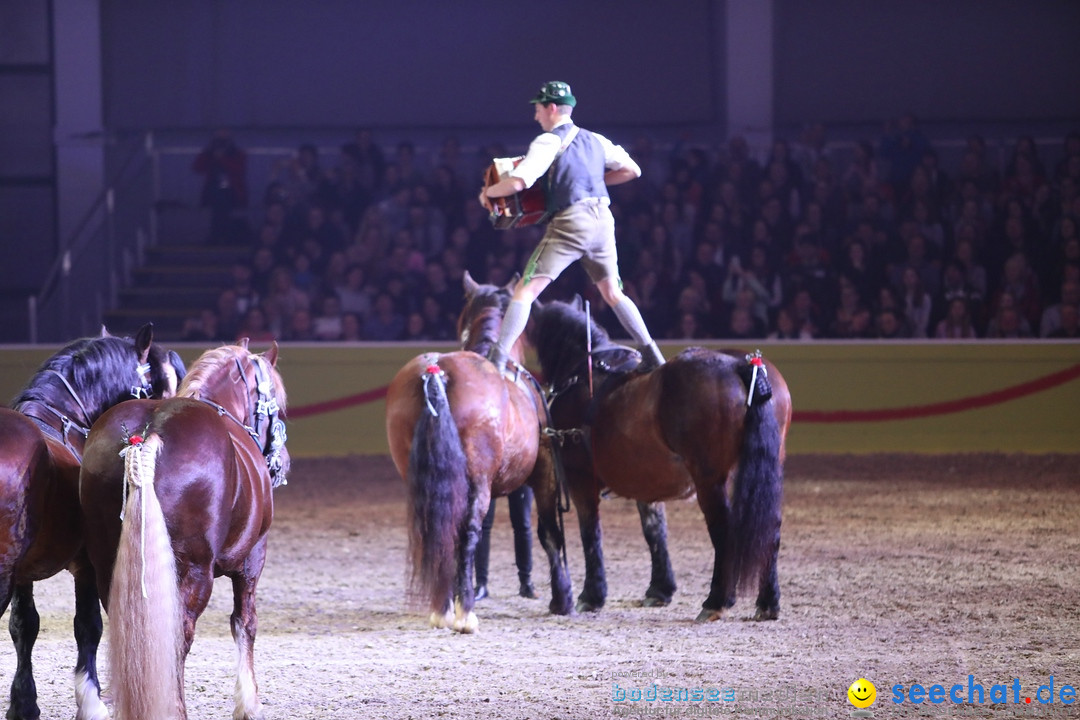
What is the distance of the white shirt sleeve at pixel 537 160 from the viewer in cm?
602

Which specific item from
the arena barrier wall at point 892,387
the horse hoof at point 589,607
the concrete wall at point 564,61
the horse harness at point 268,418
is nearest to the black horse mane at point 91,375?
the horse harness at point 268,418

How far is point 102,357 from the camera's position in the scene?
4863 mm

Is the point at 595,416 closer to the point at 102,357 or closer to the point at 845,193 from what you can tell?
the point at 102,357

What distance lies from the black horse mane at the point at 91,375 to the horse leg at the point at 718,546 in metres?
2.82

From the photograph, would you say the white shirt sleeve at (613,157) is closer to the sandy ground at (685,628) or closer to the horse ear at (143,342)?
the sandy ground at (685,628)

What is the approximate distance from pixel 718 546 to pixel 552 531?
933mm

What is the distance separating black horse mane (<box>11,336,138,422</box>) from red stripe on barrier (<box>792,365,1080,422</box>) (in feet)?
26.3

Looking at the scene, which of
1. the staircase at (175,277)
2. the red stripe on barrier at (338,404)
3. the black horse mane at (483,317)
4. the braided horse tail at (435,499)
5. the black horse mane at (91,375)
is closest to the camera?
the black horse mane at (91,375)

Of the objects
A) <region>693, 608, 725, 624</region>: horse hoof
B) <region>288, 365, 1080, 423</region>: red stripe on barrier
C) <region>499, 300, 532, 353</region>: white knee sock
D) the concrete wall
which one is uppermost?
the concrete wall

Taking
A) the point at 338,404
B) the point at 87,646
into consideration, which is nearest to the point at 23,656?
the point at 87,646

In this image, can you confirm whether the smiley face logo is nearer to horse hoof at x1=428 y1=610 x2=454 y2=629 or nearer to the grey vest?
horse hoof at x1=428 y1=610 x2=454 y2=629

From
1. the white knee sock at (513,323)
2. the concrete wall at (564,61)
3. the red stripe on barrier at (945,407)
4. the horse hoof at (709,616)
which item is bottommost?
the horse hoof at (709,616)

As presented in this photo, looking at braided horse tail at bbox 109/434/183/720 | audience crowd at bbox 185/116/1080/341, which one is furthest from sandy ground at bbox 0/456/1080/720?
audience crowd at bbox 185/116/1080/341

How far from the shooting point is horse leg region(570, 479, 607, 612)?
6.37 metres
